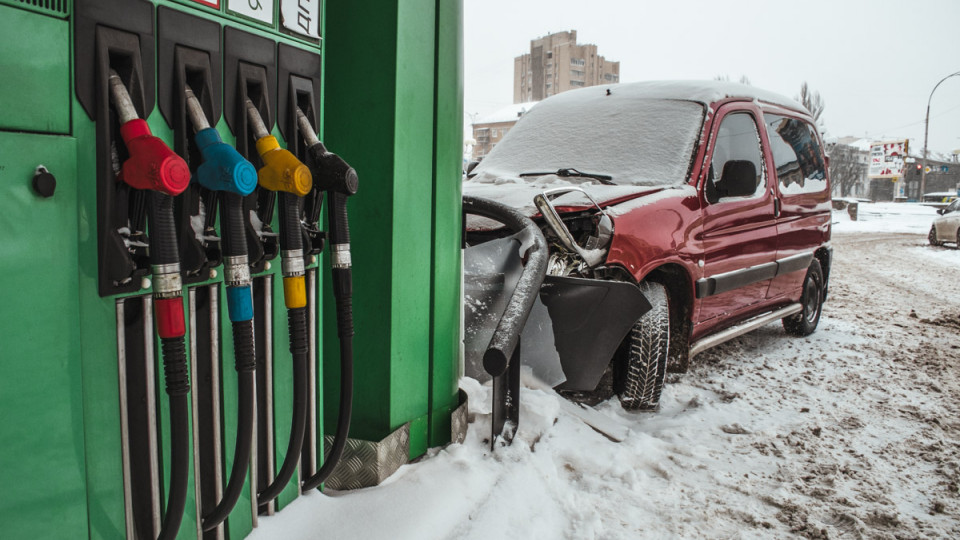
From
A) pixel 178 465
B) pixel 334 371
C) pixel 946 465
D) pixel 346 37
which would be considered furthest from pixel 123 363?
pixel 946 465

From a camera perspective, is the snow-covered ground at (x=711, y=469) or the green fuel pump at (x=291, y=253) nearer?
the green fuel pump at (x=291, y=253)

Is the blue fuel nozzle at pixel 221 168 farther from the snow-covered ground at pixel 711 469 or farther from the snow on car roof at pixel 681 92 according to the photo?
the snow on car roof at pixel 681 92

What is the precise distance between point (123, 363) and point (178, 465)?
0.77ft

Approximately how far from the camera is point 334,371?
7.11 feet

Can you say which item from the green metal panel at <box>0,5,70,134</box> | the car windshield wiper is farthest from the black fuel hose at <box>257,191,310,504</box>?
the car windshield wiper

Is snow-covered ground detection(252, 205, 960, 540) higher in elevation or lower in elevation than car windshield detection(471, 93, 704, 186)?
lower

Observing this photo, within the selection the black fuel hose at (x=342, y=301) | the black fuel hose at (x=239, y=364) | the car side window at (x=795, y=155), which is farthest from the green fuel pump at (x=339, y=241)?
the car side window at (x=795, y=155)

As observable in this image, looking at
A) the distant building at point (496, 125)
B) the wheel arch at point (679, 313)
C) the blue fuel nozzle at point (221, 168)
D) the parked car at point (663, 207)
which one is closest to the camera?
the blue fuel nozzle at point (221, 168)

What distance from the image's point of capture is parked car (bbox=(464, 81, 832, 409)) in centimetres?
318

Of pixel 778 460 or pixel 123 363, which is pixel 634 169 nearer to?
pixel 778 460

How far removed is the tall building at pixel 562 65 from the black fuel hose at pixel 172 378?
304 feet

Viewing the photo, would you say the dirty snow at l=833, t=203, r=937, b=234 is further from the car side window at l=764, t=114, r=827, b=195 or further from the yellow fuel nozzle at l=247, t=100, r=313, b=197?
the yellow fuel nozzle at l=247, t=100, r=313, b=197

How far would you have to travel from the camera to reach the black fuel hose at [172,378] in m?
1.29

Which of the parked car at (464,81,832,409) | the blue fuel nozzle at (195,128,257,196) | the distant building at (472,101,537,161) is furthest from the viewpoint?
the distant building at (472,101,537,161)
